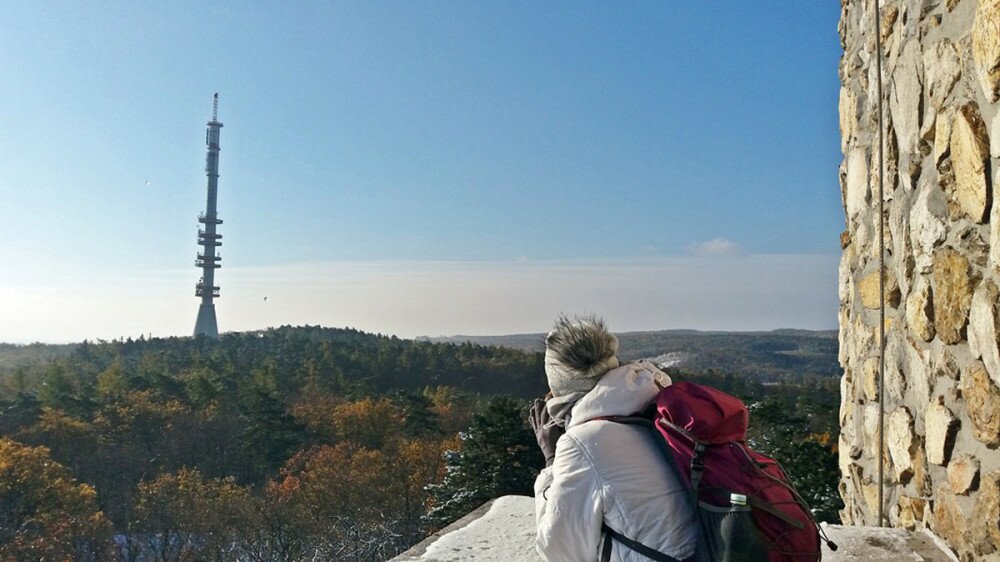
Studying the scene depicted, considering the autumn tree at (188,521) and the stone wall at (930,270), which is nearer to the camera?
the stone wall at (930,270)

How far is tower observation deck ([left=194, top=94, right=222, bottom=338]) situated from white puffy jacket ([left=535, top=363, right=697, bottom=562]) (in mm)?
75055

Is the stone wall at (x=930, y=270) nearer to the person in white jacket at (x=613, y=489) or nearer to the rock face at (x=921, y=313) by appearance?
the rock face at (x=921, y=313)

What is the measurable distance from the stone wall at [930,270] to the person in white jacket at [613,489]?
0.95 metres

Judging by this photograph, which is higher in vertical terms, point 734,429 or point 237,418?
point 734,429

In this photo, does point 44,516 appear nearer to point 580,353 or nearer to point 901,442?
point 901,442

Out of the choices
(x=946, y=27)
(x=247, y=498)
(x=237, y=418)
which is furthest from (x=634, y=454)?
(x=237, y=418)

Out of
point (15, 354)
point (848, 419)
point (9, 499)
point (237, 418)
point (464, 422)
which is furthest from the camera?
point (15, 354)

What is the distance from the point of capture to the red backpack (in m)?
1.62

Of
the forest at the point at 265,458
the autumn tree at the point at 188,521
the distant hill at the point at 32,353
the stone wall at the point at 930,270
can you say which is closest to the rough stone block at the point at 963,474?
the stone wall at the point at 930,270

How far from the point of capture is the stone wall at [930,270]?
6.78 ft

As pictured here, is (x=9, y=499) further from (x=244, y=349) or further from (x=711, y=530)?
(x=244, y=349)

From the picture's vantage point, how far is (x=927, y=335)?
98.0 inches

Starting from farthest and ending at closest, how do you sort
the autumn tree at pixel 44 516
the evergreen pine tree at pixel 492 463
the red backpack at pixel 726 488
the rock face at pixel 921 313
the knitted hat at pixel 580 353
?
the autumn tree at pixel 44 516
the evergreen pine tree at pixel 492 463
the rock face at pixel 921 313
the knitted hat at pixel 580 353
the red backpack at pixel 726 488

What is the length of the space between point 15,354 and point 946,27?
88.5 metres
